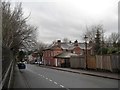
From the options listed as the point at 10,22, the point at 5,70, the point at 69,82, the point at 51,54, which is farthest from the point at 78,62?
the point at 51,54

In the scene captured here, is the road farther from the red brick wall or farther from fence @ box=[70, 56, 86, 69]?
the red brick wall

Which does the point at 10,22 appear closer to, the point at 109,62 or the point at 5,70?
the point at 5,70

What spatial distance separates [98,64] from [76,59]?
1420 cm

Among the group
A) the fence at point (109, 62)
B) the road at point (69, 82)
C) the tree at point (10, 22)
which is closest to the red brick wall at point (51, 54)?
the fence at point (109, 62)

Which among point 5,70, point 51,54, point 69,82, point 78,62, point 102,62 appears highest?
point 51,54

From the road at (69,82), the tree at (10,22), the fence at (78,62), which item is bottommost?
the road at (69,82)

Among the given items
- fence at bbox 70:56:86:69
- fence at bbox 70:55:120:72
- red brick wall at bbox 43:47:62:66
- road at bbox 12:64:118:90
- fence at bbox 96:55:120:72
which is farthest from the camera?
red brick wall at bbox 43:47:62:66

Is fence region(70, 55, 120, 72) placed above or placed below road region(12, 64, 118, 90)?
above

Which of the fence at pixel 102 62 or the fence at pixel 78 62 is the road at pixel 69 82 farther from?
the fence at pixel 78 62

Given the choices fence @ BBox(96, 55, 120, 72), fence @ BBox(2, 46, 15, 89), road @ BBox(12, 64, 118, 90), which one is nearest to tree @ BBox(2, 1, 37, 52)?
fence @ BBox(2, 46, 15, 89)

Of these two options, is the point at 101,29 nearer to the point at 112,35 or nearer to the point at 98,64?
the point at 112,35

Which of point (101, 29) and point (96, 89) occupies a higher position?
point (101, 29)

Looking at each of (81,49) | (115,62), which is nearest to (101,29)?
(81,49)

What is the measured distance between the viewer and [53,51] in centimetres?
11188
